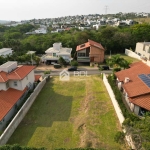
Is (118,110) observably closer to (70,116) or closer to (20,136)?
(70,116)

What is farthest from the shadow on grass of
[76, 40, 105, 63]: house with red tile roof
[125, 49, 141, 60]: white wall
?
[125, 49, 141, 60]: white wall

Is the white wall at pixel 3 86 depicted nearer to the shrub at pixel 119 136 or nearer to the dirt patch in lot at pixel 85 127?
the dirt patch in lot at pixel 85 127

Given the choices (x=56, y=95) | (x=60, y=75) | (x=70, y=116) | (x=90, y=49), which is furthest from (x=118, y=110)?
(x=90, y=49)

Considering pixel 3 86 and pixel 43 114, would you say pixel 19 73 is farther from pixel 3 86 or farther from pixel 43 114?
pixel 43 114


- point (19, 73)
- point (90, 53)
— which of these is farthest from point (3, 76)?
point (90, 53)

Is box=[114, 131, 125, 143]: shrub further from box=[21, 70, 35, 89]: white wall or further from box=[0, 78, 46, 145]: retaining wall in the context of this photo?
box=[21, 70, 35, 89]: white wall

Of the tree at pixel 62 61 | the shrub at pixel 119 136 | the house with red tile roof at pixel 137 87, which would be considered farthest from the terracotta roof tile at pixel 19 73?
the tree at pixel 62 61
